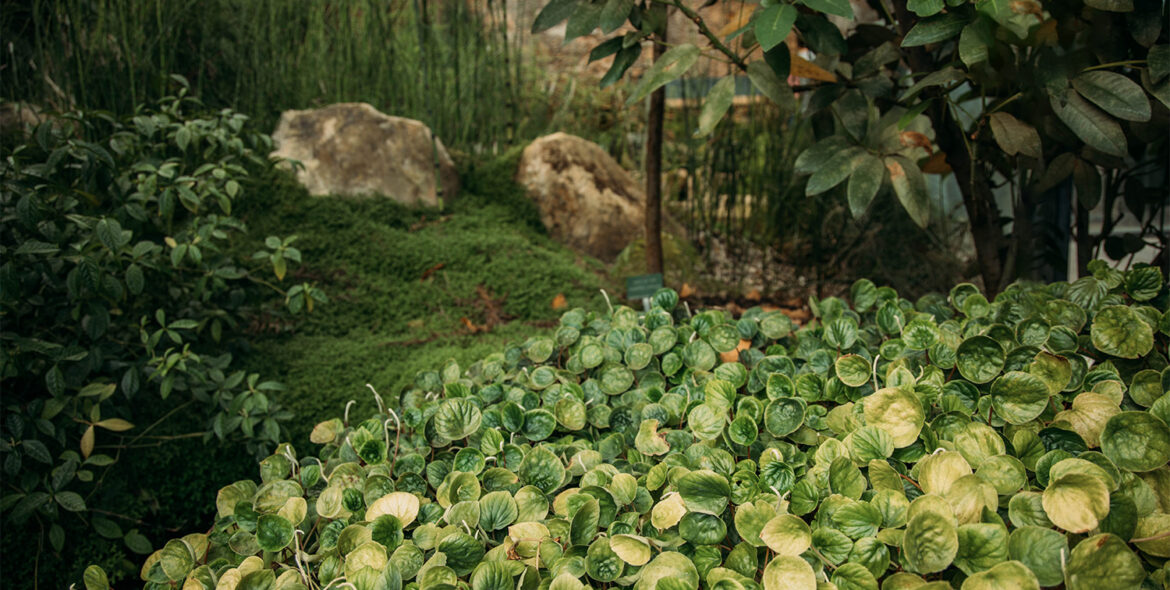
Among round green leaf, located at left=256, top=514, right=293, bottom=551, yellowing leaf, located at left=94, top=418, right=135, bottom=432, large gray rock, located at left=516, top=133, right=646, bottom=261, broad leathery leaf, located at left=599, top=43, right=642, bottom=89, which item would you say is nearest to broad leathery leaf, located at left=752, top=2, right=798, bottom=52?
broad leathery leaf, located at left=599, top=43, right=642, bottom=89

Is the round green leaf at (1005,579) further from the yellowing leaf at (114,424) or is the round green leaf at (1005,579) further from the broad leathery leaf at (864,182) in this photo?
the yellowing leaf at (114,424)

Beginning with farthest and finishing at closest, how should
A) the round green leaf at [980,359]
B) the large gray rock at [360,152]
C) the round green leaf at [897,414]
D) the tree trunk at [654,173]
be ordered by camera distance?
the large gray rock at [360,152], the tree trunk at [654,173], the round green leaf at [980,359], the round green leaf at [897,414]

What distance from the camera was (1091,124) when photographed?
3.50 ft

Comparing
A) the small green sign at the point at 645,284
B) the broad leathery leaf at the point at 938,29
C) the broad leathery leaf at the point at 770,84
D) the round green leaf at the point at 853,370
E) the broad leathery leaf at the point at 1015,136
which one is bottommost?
the small green sign at the point at 645,284

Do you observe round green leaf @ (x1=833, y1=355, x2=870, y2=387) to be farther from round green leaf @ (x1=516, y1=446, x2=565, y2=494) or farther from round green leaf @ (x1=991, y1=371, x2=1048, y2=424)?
→ round green leaf @ (x1=516, y1=446, x2=565, y2=494)

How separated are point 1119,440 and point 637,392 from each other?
0.54 metres

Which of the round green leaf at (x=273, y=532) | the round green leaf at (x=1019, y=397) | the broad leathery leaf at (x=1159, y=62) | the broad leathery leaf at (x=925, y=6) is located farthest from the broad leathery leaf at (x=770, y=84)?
the round green leaf at (x=273, y=532)

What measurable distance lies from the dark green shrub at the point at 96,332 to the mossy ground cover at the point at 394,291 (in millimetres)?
227

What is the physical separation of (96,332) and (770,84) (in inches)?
51.4

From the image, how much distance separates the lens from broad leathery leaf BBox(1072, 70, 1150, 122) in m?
1.01

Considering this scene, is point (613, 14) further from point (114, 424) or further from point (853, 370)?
point (114, 424)

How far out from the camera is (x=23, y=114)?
2162mm

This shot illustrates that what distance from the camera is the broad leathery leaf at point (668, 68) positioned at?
1.23 metres

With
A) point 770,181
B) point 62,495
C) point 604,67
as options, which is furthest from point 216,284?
point 604,67
